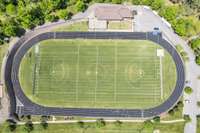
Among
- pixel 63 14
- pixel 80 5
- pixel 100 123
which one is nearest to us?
pixel 100 123

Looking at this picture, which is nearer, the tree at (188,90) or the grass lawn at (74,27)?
the tree at (188,90)

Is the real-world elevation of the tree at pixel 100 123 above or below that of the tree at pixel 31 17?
below

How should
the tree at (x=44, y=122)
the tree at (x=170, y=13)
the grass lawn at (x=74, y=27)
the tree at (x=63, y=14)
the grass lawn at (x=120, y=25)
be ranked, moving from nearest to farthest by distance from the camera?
1. the tree at (x=44, y=122)
2. the tree at (x=170, y=13)
3. the tree at (x=63, y=14)
4. the grass lawn at (x=120, y=25)
5. the grass lawn at (x=74, y=27)

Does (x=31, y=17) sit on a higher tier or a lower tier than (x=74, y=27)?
higher

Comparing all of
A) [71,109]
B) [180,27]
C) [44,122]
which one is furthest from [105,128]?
[180,27]

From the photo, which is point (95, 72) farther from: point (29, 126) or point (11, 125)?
point (11, 125)

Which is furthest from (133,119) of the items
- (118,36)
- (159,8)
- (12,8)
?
(12,8)

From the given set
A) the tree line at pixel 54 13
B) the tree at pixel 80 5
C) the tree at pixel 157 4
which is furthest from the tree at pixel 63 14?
the tree at pixel 157 4

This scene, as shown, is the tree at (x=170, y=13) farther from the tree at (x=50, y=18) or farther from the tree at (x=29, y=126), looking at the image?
the tree at (x=29, y=126)
